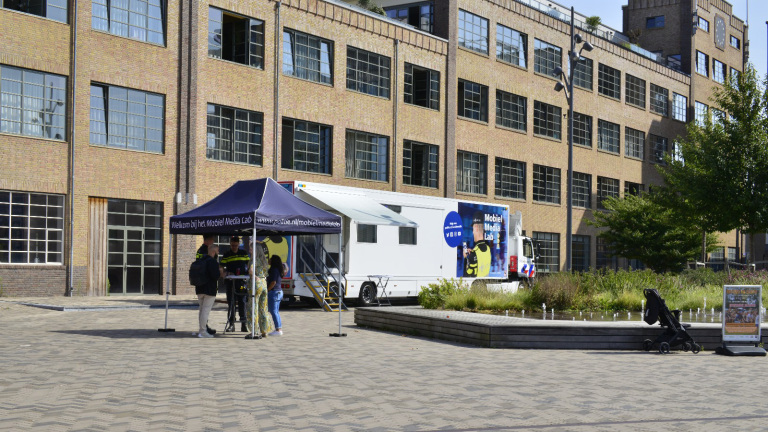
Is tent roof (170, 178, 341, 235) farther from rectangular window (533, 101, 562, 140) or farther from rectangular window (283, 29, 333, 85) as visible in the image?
rectangular window (533, 101, 562, 140)

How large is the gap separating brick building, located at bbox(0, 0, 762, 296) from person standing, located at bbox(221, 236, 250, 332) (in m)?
10.9

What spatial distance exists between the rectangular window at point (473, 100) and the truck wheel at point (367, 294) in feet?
56.7

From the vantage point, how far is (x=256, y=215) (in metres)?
15.8

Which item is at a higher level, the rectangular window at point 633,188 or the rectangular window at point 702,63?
the rectangular window at point 702,63

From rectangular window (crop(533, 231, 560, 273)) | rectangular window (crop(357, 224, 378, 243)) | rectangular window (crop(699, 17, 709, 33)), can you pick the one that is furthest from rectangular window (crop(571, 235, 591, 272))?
rectangular window (crop(357, 224, 378, 243))

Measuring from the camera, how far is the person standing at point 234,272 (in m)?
16.6

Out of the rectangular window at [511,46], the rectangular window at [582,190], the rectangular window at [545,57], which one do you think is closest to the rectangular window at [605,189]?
the rectangular window at [582,190]

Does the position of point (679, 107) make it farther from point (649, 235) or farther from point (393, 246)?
point (393, 246)

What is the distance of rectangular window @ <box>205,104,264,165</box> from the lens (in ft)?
100.0

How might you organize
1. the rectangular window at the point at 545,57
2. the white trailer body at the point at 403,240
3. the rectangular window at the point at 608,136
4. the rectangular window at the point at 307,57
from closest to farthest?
the white trailer body at the point at 403,240, the rectangular window at the point at 307,57, the rectangular window at the point at 545,57, the rectangular window at the point at 608,136

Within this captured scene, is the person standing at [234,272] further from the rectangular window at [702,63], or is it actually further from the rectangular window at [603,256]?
the rectangular window at [702,63]

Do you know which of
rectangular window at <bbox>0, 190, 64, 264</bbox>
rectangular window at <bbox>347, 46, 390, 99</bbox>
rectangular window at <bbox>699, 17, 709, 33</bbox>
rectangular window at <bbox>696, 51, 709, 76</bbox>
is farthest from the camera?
rectangular window at <bbox>699, 17, 709, 33</bbox>

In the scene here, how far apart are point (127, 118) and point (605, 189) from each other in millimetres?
32163

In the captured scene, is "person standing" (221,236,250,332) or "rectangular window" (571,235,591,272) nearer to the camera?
"person standing" (221,236,250,332)
